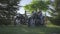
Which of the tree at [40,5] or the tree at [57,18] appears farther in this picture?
the tree at [40,5]

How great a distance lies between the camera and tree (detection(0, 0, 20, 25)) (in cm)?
1745

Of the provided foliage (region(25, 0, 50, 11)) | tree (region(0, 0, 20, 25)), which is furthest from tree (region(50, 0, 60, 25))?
foliage (region(25, 0, 50, 11))

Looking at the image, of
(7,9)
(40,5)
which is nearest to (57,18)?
(7,9)

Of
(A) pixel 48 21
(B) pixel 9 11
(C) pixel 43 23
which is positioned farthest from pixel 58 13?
(B) pixel 9 11

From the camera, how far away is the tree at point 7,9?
57.3 ft

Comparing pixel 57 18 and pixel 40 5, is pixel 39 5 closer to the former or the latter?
pixel 40 5

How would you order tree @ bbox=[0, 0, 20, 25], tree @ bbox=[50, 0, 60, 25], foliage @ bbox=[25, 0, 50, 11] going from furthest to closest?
1. foliage @ bbox=[25, 0, 50, 11]
2. tree @ bbox=[0, 0, 20, 25]
3. tree @ bbox=[50, 0, 60, 25]

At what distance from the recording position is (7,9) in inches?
709

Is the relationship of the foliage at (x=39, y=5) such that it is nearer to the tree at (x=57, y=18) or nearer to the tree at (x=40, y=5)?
the tree at (x=40, y=5)

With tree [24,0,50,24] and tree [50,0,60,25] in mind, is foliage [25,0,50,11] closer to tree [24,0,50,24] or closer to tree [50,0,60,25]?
tree [24,0,50,24]

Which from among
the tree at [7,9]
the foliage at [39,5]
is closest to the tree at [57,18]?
the tree at [7,9]

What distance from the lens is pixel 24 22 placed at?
15727mm

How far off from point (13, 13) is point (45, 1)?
595cm

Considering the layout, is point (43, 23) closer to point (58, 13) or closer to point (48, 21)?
point (48, 21)
